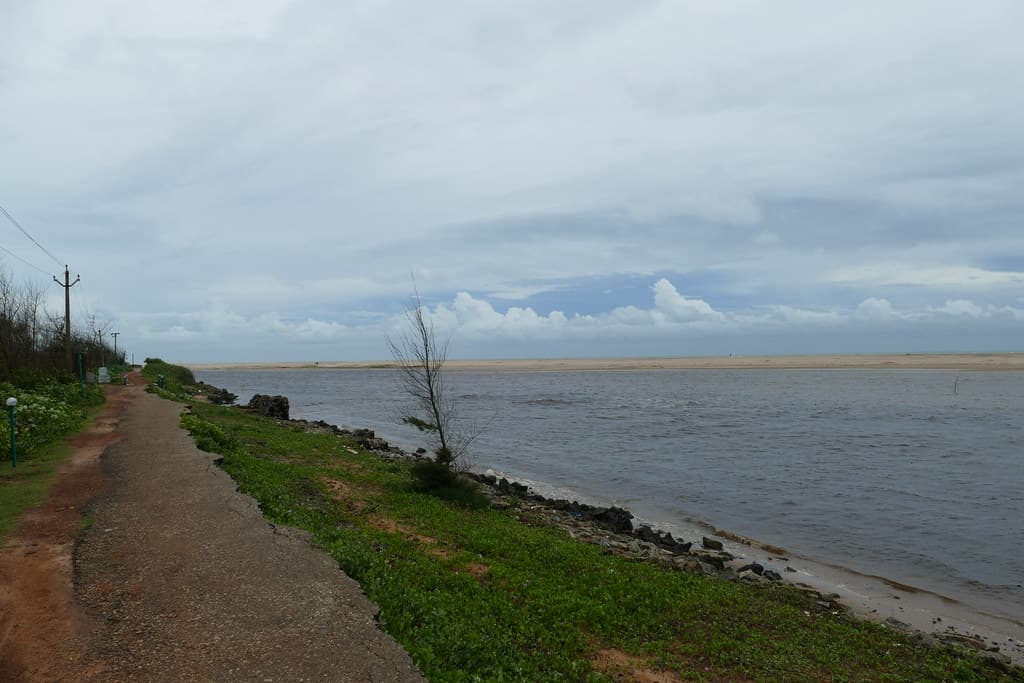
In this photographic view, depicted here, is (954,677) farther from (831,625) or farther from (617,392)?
(617,392)

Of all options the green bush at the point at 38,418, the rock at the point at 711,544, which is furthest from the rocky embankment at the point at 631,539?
the green bush at the point at 38,418

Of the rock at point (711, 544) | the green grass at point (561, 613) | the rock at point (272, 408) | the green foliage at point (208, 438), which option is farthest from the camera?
the rock at point (272, 408)

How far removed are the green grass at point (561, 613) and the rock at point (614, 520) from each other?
2.66m

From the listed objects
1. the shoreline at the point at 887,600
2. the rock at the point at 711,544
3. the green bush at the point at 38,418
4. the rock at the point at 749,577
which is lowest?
the shoreline at the point at 887,600

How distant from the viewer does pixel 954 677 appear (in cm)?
762

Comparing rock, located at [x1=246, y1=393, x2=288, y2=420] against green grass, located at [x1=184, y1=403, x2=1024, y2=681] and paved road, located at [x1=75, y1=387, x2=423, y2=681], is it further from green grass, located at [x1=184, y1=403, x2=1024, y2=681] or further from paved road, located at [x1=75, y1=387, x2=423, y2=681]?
paved road, located at [x1=75, y1=387, x2=423, y2=681]

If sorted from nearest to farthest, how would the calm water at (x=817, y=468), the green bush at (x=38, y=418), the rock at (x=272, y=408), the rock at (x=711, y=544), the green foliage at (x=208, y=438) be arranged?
the rock at (x=711, y=544) → the calm water at (x=817, y=468) → the green bush at (x=38, y=418) → the green foliage at (x=208, y=438) → the rock at (x=272, y=408)

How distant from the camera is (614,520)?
15023mm

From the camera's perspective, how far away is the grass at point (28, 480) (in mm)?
10172

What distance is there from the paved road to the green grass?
17.3 inches

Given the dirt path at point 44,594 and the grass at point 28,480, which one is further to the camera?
the grass at point 28,480

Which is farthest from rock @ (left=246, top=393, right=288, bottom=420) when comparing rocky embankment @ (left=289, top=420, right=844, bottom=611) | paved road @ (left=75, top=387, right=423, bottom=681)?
paved road @ (left=75, top=387, right=423, bottom=681)

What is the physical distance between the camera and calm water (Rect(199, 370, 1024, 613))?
14086mm

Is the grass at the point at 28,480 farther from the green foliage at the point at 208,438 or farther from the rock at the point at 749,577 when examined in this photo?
the rock at the point at 749,577
